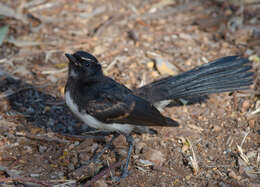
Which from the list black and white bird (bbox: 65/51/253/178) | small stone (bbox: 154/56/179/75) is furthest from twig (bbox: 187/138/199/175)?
small stone (bbox: 154/56/179/75)

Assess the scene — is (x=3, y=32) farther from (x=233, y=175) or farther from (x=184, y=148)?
(x=233, y=175)

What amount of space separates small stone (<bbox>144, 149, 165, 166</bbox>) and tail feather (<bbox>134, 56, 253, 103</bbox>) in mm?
847

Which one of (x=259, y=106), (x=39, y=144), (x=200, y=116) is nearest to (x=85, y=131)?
(x=39, y=144)

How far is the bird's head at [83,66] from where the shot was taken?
5.01 m

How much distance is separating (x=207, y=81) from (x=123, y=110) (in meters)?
1.55

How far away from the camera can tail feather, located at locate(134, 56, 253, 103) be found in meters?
5.58

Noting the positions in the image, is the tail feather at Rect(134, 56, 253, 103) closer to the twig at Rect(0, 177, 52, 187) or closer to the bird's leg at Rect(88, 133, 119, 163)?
the bird's leg at Rect(88, 133, 119, 163)

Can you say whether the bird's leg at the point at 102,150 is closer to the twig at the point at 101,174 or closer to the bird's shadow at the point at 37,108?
the twig at the point at 101,174

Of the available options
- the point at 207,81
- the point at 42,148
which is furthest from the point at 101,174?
the point at 207,81

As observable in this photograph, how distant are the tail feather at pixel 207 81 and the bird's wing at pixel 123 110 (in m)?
0.53

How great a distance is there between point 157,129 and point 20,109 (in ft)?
7.63

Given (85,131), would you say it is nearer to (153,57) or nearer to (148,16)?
(153,57)

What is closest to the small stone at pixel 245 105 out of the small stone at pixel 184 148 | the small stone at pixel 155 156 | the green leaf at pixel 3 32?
the small stone at pixel 184 148

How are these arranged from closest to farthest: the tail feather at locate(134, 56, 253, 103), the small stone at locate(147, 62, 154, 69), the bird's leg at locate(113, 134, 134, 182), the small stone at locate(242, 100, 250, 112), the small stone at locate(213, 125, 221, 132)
A: the bird's leg at locate(113, 134, 134, 182) < the tail feather at locate(134, 56, 253, 103) < the small stone at locate(213, 125, 221, 132) < the small stone at locate(242, 100, 250, 112) < the small stone at locate(147, 62, 154, 69)
